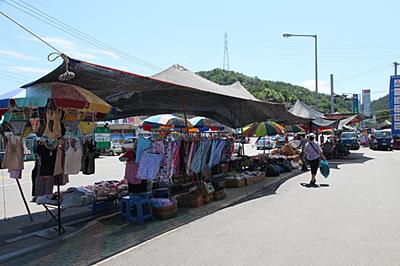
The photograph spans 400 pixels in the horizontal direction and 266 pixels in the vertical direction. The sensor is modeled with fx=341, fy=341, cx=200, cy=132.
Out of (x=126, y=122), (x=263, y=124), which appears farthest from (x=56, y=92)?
(x=126, y=122)

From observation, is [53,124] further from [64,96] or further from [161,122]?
[161,122]

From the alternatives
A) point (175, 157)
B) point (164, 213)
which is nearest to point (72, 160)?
point (164, 213)

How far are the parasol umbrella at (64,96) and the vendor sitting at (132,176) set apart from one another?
1.82 meters

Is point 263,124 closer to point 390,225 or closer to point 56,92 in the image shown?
point 390,225

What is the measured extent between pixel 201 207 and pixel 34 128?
172 inches

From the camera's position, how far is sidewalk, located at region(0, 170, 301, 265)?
17.8 feet

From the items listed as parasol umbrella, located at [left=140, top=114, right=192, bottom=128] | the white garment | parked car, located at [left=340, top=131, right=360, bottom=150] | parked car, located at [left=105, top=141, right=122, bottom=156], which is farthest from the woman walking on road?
parked car, located at [left=105, top=141, right=122, bottom=156]

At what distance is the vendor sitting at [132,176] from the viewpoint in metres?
8.20

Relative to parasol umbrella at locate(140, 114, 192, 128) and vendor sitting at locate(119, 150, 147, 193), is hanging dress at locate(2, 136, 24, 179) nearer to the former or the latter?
vendor sitting at locate(119, 150, 147, 193)

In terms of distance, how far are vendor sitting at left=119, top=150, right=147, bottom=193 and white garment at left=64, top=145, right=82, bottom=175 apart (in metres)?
1.38

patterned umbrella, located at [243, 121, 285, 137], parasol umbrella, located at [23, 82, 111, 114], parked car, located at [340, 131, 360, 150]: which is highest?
parasol umbrella, located at [23, 82, 111, 114]

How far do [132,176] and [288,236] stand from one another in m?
3.90

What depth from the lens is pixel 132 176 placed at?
820 cm

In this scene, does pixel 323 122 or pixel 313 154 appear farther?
pixel 323 122
